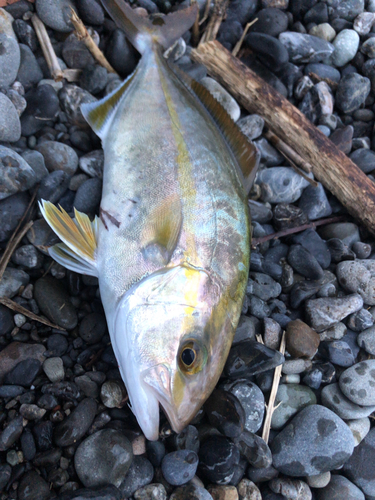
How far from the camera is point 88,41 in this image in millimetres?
3285

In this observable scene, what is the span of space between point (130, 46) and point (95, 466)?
11.7 ft

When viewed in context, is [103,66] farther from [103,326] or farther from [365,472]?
[365,472]

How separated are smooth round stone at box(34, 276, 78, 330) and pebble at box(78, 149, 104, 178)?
39.2 inches

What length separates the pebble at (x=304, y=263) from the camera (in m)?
3.12

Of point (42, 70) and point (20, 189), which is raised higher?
point (42, 70)

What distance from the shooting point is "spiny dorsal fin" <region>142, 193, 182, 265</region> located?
85.1 inches

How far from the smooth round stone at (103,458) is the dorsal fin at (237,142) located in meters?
1.99

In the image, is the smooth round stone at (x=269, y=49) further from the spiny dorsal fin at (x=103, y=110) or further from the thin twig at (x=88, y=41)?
the spiny dorsal fin at (x=103, y=110)

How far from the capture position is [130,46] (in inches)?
136

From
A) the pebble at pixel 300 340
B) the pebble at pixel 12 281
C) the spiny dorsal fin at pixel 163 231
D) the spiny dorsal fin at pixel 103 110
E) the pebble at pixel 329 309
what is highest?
the spiny dorsal fin at pixel 103 110

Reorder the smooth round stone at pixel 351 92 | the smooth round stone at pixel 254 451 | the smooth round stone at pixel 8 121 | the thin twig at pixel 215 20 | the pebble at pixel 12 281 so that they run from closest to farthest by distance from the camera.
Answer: the smooth round stone at pixel 254 451, the pebble at pixel 12 281, the smooth round stone at pixel 8 121, the thin twig at pixel 215 20, the smooth round stone at pixel 351 92

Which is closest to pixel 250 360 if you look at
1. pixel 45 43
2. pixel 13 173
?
pixel 13 173

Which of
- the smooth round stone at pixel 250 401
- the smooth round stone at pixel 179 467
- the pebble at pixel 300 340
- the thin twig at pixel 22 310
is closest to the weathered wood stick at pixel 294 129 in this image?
the pebble at pixel 300 340

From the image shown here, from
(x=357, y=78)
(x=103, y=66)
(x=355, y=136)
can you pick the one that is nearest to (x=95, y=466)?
(x=103, y=66)
